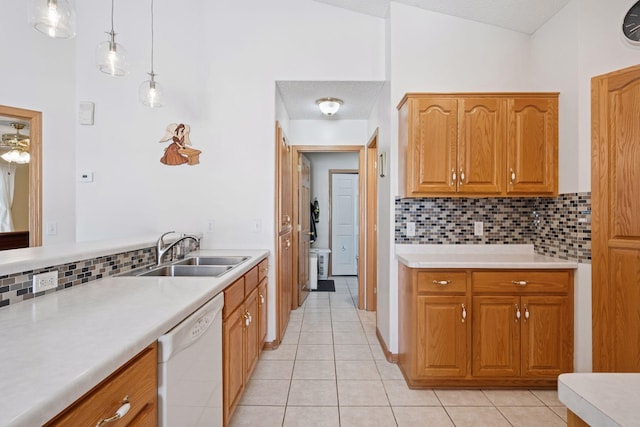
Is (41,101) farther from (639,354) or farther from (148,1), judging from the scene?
(639,354)

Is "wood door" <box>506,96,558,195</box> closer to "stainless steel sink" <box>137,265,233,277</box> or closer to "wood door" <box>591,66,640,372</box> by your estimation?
"wood door" <box>591,66,640,372</box>

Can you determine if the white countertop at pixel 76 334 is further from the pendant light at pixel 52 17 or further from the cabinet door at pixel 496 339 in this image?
the cabinet door at pixel 496 339

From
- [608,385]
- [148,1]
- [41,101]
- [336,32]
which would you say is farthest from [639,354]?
[41,101]

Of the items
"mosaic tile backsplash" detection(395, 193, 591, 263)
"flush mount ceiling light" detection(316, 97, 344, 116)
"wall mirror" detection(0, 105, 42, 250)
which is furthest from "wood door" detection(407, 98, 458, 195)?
"wall mirror" detection(0, 105, 42, 250)

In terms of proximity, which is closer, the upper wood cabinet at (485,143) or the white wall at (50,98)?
the upper wood cabinet at (485,143)

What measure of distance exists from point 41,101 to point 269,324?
2808 millimetres

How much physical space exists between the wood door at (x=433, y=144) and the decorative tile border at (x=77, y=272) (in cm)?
194

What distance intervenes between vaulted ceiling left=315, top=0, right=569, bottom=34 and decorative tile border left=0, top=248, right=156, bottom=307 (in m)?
2.63

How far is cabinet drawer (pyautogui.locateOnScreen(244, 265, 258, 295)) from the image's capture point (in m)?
2.16

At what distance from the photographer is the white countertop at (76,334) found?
25.6 inches

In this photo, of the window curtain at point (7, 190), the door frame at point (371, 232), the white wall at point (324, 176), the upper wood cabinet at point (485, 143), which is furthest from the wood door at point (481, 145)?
the window curtain at point (7, 190)

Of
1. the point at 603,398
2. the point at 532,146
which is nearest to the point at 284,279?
the point at 532,146

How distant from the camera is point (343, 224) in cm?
628

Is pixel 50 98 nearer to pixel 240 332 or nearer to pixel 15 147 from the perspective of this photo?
pixel 15 147
